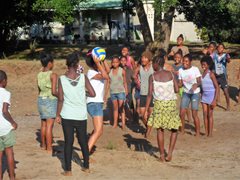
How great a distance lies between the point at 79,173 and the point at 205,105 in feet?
13.3

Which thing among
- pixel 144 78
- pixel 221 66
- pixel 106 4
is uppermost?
pixel 106 4

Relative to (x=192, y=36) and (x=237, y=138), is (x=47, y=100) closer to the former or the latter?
(x=237, y=138)

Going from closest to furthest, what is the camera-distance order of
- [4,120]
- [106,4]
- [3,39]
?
[4,120] < [3,39] < [106,4]

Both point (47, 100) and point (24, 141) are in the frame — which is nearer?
point (47, 100)

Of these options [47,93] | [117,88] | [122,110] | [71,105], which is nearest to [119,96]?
[117,88]

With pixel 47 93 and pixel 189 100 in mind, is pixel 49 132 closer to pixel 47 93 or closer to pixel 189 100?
pixel 47 93

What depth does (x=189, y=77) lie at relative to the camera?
37.9 feet

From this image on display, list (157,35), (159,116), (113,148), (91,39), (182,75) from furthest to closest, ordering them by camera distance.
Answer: (91,39), (157,35), (182,75), (113,148), (159,116)

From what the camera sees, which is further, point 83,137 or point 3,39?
point 3,39

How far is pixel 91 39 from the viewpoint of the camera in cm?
3962

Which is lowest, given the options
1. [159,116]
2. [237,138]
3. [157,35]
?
[237,138]

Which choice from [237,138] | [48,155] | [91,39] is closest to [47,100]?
[48,155]

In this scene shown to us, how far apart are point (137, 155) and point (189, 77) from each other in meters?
2.43

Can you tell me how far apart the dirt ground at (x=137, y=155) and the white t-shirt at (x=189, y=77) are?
3.24ft
